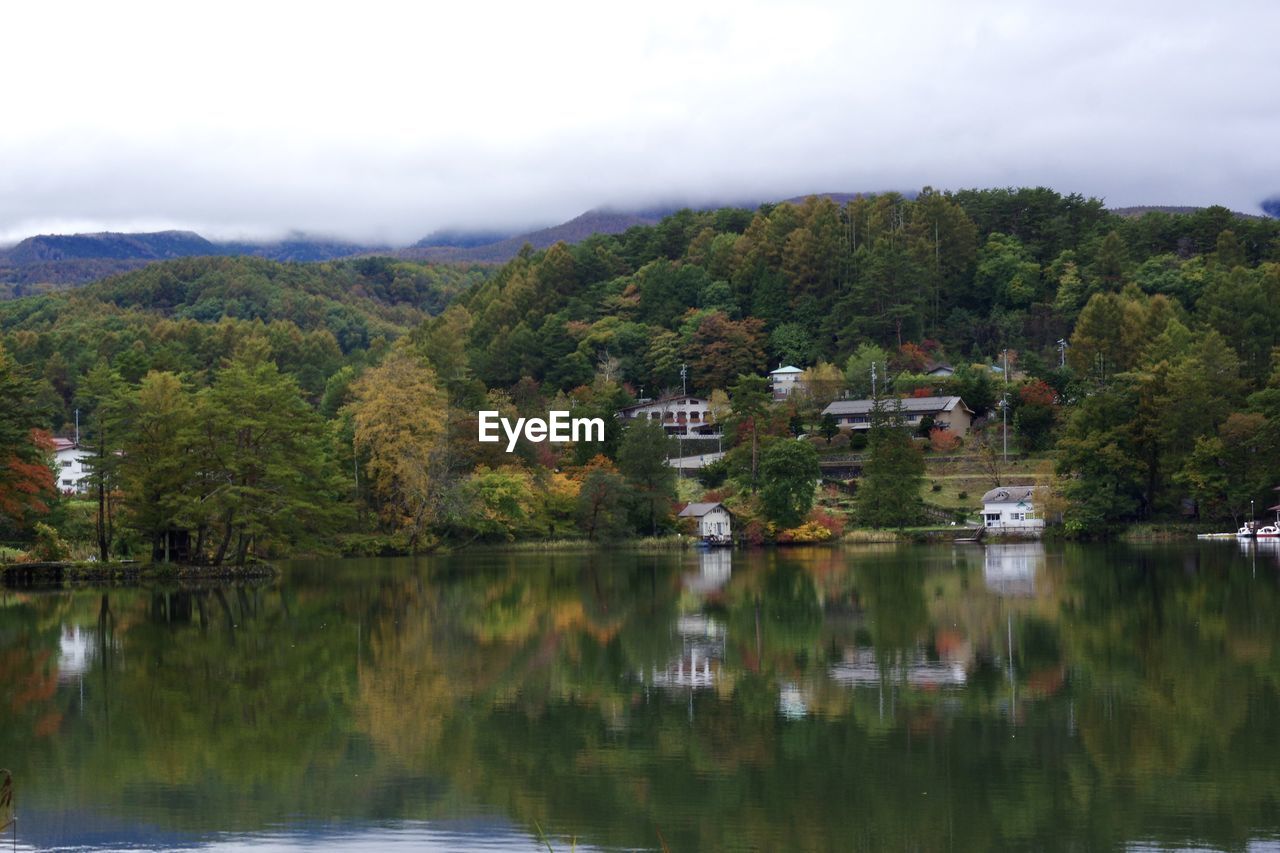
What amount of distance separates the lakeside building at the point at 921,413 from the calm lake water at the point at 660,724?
42.2m

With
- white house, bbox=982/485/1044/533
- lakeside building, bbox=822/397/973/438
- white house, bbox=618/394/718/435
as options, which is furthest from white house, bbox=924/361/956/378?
white house, bbox=982/485/1044/533

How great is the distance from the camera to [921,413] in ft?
231

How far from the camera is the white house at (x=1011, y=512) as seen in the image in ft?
184

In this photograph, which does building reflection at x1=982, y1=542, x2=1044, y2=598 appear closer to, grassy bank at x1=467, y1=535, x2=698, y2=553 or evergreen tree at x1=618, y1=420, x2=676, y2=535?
grassy bank at x1=467, y1=535, x2=698, y2=553

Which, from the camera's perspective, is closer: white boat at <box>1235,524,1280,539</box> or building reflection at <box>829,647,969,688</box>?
building reflection at <box>829,647,969,688</box>

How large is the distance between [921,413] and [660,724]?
58.0 m

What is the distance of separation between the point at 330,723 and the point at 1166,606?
16.2m

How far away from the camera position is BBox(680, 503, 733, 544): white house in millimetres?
57031

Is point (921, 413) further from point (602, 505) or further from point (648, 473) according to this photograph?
point (602, 505)

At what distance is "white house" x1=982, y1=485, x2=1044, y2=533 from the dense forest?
1.45 metres

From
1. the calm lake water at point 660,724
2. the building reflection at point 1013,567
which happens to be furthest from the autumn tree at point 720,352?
the calm lake water at point 660,724

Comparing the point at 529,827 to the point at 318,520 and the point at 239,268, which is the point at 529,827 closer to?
the point at 318,520

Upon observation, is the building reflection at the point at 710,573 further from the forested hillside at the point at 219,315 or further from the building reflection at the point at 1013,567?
the forested hillside at the point at 219,315

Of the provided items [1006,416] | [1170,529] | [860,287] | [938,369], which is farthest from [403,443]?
[860,287]
